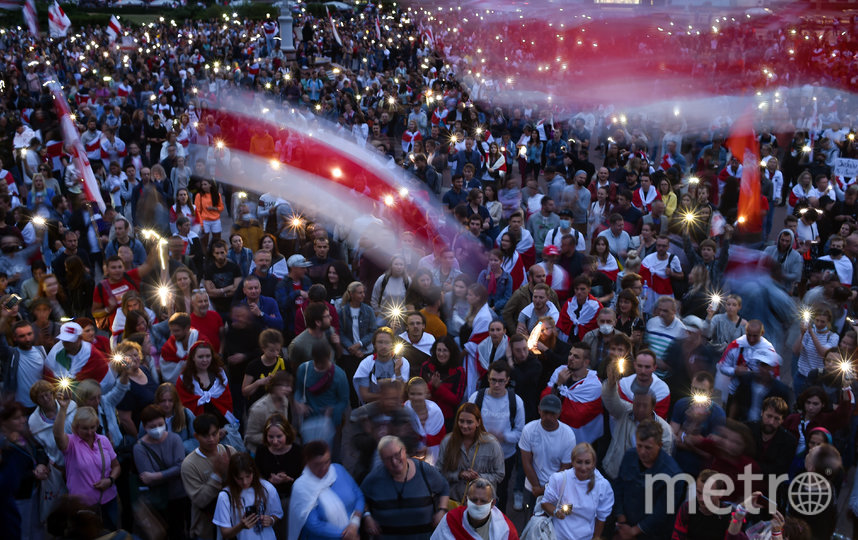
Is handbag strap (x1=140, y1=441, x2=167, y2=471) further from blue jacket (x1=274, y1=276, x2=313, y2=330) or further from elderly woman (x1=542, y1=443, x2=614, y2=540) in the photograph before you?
blue jacket (x1=274, y1=276, x2=313, y2=330)

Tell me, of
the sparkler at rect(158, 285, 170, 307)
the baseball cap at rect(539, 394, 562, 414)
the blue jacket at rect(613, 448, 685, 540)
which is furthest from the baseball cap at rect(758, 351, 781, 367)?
the sparkler at rect(158, 285, 170, 307)

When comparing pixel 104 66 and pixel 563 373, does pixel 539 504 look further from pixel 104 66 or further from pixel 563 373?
pixel 104 66

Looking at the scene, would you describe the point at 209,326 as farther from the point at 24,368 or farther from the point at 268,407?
the point at 268,407

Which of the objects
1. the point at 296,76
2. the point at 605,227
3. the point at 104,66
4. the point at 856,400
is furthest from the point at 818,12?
the point at 856,400

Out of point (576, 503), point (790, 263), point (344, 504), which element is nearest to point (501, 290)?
point (790, 263)

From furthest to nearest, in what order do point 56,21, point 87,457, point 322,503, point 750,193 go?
point 56,21, point 750,193, point 87,457, point 322,503

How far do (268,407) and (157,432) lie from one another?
2.52 feet

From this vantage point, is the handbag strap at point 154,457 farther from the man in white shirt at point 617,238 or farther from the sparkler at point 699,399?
the man in white shirt at point 617,238

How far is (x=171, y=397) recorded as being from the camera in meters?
5.41

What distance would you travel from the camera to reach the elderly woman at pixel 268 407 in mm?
5621

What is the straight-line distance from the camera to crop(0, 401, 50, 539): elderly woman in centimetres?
518

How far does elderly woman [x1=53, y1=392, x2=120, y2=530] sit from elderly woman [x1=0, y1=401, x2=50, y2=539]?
18cm

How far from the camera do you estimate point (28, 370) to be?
625 centimetres

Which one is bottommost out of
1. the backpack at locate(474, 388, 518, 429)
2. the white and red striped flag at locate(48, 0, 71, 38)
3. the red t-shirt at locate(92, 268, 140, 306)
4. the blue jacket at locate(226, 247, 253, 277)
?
the white and red striped flag at locate(48, 0, 71, 38)
